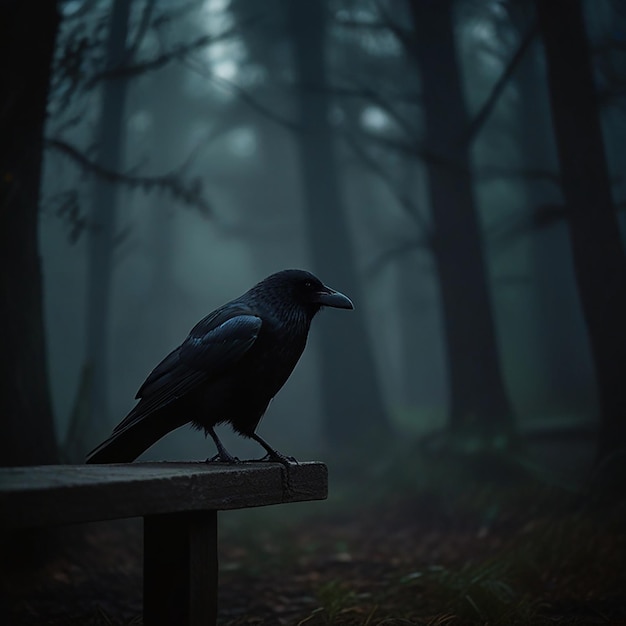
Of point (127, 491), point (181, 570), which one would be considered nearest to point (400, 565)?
point (181, 570)

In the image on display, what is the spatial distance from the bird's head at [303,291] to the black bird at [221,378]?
17cm

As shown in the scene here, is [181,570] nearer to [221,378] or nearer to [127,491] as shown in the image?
[127,491]

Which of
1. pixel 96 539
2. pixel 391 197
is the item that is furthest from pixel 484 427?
pixel 391 197

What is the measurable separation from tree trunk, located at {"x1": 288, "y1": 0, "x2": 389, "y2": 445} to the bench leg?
25.6ft

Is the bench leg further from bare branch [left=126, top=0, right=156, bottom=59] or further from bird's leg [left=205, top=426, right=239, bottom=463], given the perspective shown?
bare branch [left=126, top=0, right=156, bottom=59]

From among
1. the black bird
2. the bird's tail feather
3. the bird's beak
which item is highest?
the bird's beak

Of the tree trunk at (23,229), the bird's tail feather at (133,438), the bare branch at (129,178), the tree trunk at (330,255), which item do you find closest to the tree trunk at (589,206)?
the bare branch at (129,178)

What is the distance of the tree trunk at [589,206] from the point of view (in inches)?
214

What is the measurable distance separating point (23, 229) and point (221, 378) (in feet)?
8.08

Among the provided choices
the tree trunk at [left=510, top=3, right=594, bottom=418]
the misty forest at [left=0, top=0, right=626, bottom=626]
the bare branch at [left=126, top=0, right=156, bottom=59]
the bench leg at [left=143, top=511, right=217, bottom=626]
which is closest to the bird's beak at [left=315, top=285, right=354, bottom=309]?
the bench leg at [left=143, top=511, right=217, bottom=626]

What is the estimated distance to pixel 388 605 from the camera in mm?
3846

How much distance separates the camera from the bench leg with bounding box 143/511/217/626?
2301mm

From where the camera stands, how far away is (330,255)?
35.7 feet

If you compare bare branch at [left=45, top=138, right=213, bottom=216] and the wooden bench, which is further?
bare branch at [left=45, top=138, right=213, bottom=216]
